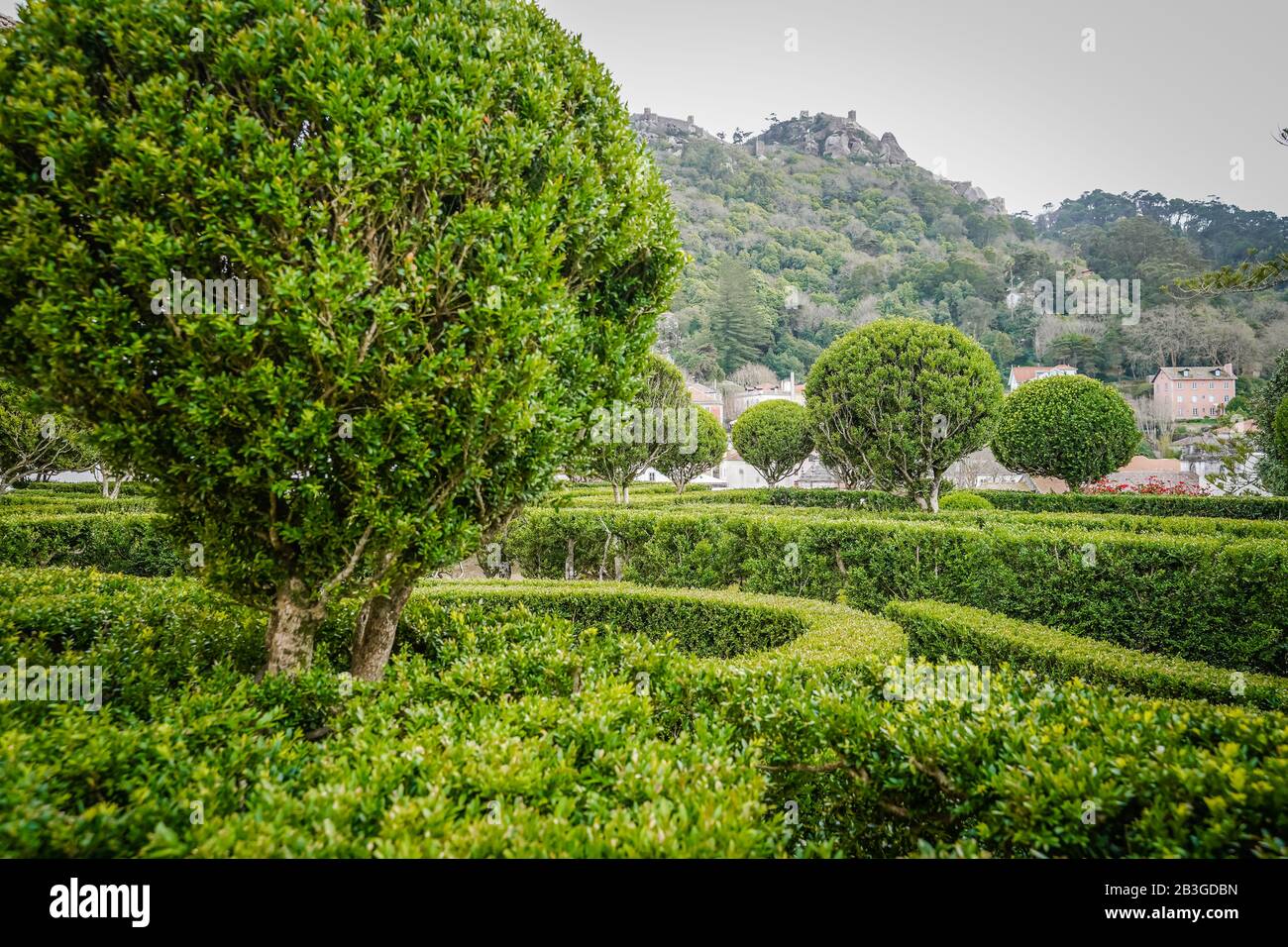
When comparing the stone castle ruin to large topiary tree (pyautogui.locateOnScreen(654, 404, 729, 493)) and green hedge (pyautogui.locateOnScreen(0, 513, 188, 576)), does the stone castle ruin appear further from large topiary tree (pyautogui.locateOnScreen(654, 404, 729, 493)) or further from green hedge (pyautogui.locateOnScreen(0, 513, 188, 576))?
green hedge (pyautogui.locateOnScreen(0, 513, 188, 576))

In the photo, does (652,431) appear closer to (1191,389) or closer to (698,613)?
(698,613)

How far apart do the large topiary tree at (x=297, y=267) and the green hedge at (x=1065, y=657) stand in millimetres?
3943

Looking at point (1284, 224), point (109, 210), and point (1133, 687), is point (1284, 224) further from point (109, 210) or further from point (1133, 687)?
point (109, 210)

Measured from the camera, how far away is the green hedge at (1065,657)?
5.26 m

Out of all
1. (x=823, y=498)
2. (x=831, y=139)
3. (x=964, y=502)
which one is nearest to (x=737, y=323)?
(x=823, y=498)

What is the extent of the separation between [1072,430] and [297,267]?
20.9 metres

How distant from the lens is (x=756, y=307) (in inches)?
2793

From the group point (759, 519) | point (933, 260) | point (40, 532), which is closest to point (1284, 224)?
point (933, 260)

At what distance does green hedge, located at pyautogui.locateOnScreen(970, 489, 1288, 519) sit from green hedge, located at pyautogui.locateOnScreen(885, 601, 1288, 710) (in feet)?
35.9

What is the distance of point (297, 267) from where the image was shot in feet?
11.1

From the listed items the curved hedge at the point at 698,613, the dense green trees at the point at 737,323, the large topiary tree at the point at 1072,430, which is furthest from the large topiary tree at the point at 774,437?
the dense green trees at the point at 737,323

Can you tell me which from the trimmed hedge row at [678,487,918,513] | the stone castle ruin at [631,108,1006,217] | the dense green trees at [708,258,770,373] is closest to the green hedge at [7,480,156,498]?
the trimmed hedge row at [678,487,918,513]

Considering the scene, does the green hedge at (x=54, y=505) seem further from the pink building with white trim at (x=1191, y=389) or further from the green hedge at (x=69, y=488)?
the pink building with white trim at (x=1191, y=389)

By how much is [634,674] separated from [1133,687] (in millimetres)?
4944
